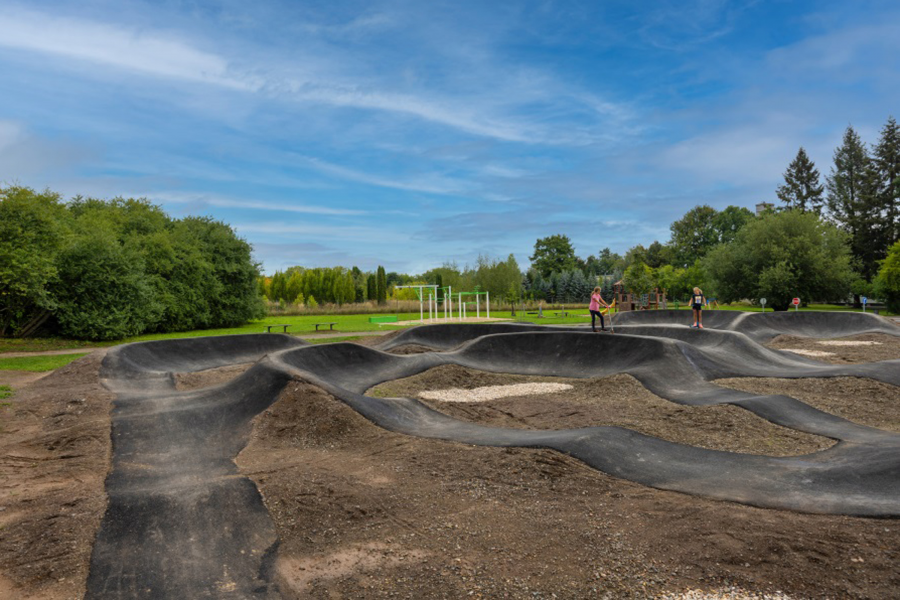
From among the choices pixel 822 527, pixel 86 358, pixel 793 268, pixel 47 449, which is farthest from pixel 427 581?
pixel 793 268

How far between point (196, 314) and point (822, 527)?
107 feet

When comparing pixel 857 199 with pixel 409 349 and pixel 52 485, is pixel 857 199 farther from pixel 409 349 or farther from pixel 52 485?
pixel 52 485

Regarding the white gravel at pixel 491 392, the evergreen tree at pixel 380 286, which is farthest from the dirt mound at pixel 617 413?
the evergreen tree at pixel 380 286

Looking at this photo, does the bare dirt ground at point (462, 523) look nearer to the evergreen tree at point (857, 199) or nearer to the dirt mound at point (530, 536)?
the dirt mound at point (530, 536)

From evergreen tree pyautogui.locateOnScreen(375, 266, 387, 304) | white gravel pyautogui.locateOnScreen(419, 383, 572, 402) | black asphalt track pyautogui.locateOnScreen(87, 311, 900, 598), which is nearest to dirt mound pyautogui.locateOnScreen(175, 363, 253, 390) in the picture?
black asphalt track pyautogui.locateOnScreen(87, 311, 900, 598)

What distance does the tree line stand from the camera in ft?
70.1

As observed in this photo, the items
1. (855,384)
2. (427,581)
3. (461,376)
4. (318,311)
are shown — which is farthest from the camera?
(318,311)

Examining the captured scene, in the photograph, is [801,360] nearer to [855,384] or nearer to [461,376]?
[855,384]

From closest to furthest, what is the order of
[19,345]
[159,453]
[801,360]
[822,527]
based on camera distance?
[822,527] < [159,453] < [801,360] < [19,345]

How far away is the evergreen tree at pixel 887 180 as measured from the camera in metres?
51.8

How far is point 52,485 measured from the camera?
274 inches

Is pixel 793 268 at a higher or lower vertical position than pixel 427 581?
higher

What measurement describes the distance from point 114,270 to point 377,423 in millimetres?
21323

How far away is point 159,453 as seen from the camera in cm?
828
